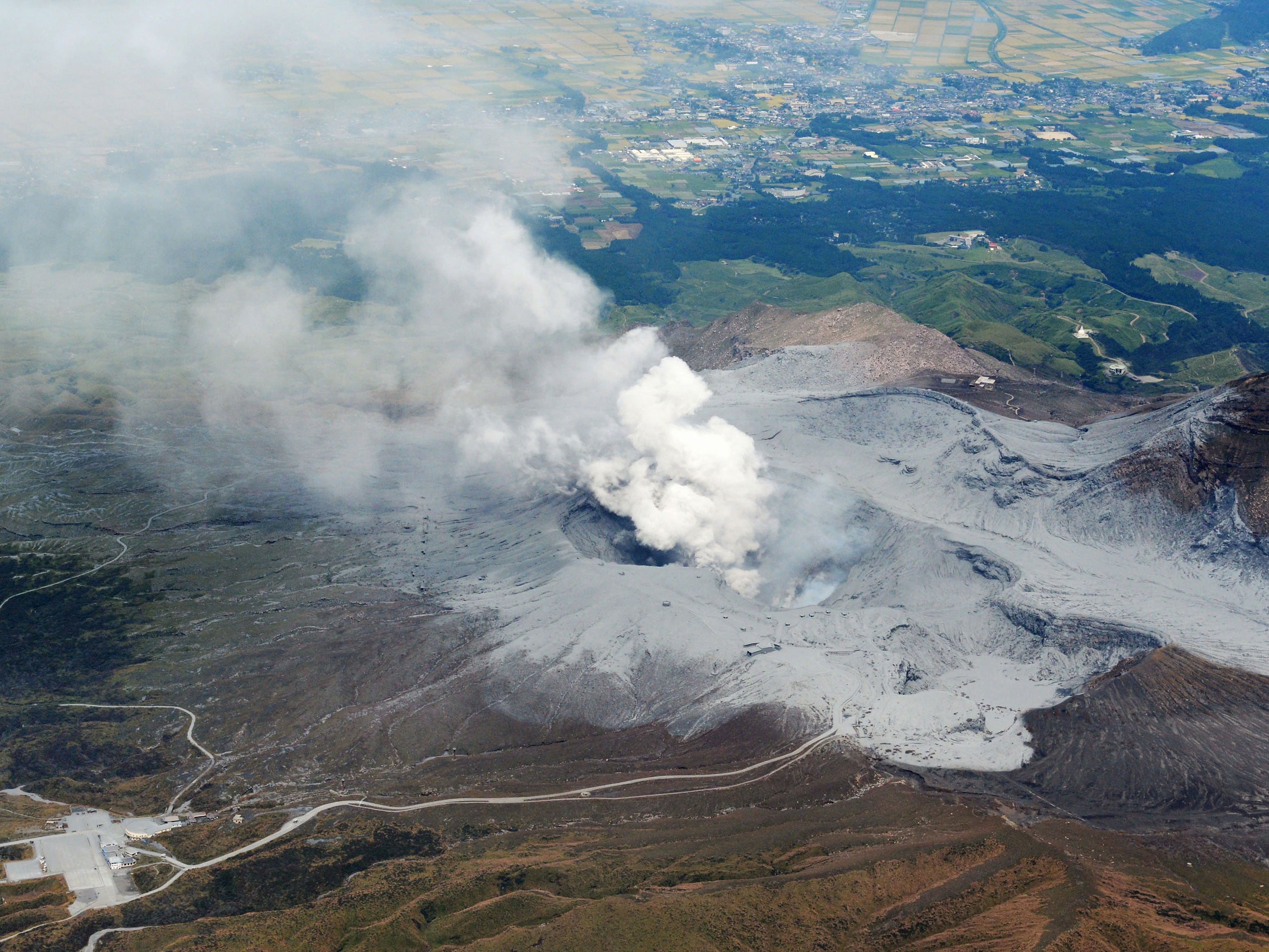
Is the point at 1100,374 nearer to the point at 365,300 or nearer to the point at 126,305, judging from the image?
the point at 365,300

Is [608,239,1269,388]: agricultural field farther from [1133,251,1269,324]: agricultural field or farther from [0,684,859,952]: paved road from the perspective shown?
[0,684,859,952]: paved road

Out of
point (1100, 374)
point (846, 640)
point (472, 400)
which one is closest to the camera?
point (846, 640)

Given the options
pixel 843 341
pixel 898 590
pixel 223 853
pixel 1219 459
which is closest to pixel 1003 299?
pixel 843 341

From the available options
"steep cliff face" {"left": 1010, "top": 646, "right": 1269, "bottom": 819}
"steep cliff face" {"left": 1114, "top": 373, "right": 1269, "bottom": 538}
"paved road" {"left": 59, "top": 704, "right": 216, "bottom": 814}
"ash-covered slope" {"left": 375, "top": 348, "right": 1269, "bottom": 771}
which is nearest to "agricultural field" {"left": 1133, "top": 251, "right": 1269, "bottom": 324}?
"steep cliff face" {"left": 1114, "top": 373, "right": 1269, "bottom": 538}

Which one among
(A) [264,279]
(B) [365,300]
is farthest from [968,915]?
(A) [264,279]

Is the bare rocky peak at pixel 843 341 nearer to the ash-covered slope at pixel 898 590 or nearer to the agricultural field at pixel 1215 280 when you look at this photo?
the ash-covered slope at pixel 898 590
